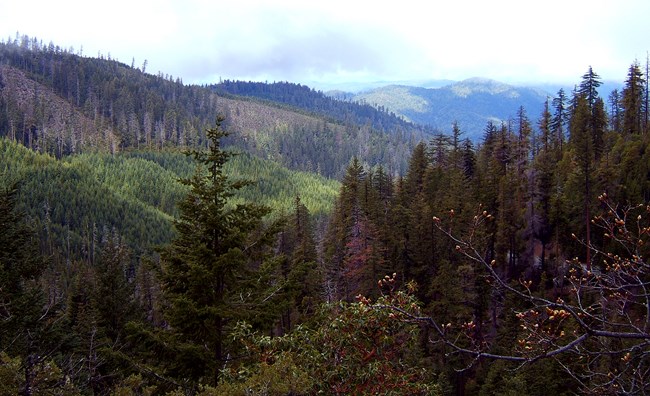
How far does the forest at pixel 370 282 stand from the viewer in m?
7.53

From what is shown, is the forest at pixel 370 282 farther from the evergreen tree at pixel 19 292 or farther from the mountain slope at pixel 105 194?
the mountain slope at pixel 105 194

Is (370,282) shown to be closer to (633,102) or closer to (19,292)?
(19,292)

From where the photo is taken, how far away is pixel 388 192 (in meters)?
56.6

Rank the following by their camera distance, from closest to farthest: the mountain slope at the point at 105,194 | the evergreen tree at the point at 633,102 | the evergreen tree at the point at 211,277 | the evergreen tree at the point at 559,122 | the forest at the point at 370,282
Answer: the forest at the point at 370,282
the evergreen tree at the point at 211,277
the evergreen tree at the point at 633,102
the evergreen tree at the point at 559,122
the mountain slope at the point at 105,194

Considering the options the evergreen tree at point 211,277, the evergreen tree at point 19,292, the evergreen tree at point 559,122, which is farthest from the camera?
the evergreen tree at point 559,122

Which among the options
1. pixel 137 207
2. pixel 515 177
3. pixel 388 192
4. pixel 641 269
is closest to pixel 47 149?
pixel 137 207

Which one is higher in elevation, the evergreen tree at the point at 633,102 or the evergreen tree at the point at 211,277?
the evergreen tree at the point at 633,102

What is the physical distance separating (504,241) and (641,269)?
120 ft

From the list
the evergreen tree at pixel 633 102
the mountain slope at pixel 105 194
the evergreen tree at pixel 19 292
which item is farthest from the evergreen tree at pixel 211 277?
the mountain slope at pixel 105 194

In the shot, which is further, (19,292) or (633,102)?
(633,102)

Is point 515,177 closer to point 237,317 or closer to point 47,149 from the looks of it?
point 237,317

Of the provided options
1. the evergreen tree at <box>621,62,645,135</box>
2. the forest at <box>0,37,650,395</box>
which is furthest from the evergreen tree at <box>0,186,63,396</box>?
the evergreen tree at <box>621,62,645,135</box>

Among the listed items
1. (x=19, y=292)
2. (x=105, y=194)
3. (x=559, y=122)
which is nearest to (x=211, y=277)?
(x=19, y=292)

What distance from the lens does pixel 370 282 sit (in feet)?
116
